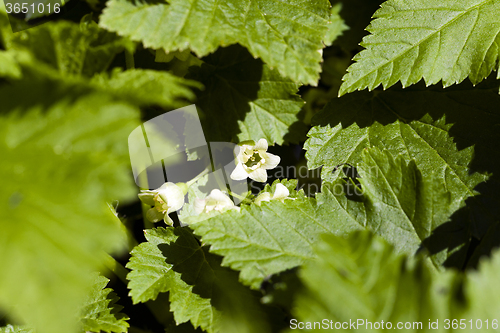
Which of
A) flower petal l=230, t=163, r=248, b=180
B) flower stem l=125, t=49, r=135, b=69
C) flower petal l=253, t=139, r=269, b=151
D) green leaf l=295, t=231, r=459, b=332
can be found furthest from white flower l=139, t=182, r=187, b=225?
green leaf l=295, t=231, r=459, b=332

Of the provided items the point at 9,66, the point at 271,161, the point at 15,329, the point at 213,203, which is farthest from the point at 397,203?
the point at 15,329

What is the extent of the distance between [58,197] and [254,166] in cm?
80

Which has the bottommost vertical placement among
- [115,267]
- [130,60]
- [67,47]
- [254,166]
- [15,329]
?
[15,329]

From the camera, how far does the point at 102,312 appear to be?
4.00 ft

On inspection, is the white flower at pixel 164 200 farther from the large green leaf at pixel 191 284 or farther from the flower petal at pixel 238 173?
the flower petal at pixel 238 173

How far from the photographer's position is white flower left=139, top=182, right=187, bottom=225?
1.29 metres

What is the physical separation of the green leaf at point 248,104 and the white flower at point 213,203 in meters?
0.26

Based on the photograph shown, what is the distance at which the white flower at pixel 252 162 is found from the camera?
1.36 meters

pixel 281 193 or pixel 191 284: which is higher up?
pixel 281 193

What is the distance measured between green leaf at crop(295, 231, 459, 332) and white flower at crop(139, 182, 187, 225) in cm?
65

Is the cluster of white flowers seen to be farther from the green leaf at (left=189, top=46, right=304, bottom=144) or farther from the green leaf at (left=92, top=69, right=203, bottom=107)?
the green leaf at (left=92, top=69, right=203, bottom=107)
